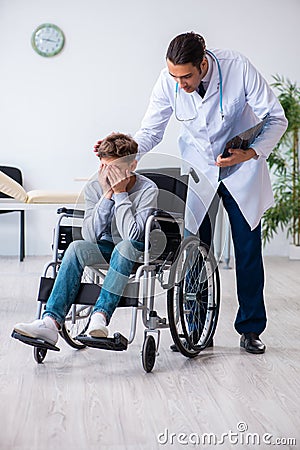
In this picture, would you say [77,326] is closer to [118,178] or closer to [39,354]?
[39,354]

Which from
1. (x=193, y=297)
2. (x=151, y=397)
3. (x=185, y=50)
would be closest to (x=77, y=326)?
(x=193, y=297)

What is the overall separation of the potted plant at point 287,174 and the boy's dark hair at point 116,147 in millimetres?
3338

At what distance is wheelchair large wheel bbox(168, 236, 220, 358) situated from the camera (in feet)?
9.40

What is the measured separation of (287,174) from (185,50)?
12.5ft

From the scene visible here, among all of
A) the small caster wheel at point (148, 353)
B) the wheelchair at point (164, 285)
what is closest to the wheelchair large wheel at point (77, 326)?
the wheelchair at point (164, 285)

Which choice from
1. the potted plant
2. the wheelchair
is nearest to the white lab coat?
the wheelchair

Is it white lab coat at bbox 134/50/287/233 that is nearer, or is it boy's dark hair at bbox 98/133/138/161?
boy's dark hair at bbox 98/133/138/161

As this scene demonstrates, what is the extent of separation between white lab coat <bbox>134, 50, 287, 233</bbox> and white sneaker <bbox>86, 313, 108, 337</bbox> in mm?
548

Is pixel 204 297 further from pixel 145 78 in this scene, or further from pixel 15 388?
pixel 145 78

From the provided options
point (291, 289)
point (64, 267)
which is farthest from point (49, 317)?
point (291, 289)

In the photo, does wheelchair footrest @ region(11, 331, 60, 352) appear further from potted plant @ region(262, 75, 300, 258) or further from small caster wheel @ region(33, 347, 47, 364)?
potted plant @ region(262, 75, 300, 258)

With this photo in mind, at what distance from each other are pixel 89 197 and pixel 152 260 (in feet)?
1.09

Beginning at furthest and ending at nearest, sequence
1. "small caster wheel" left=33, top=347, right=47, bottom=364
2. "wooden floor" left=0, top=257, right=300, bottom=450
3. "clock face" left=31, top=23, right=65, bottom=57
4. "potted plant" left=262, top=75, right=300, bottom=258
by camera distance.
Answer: "clock face" left=31, top=23, right=65, bottom=57 → "potted plant" left=262, top=75, right=300, bottom=258 → "small caster wheel" left=33, top=347, right=47, bottom=364 → "wooden floor" left=0, top=257, right=300, bottom=450

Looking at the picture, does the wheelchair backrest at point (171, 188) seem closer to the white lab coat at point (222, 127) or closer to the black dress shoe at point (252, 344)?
the white lab coat at point (222, 127)
